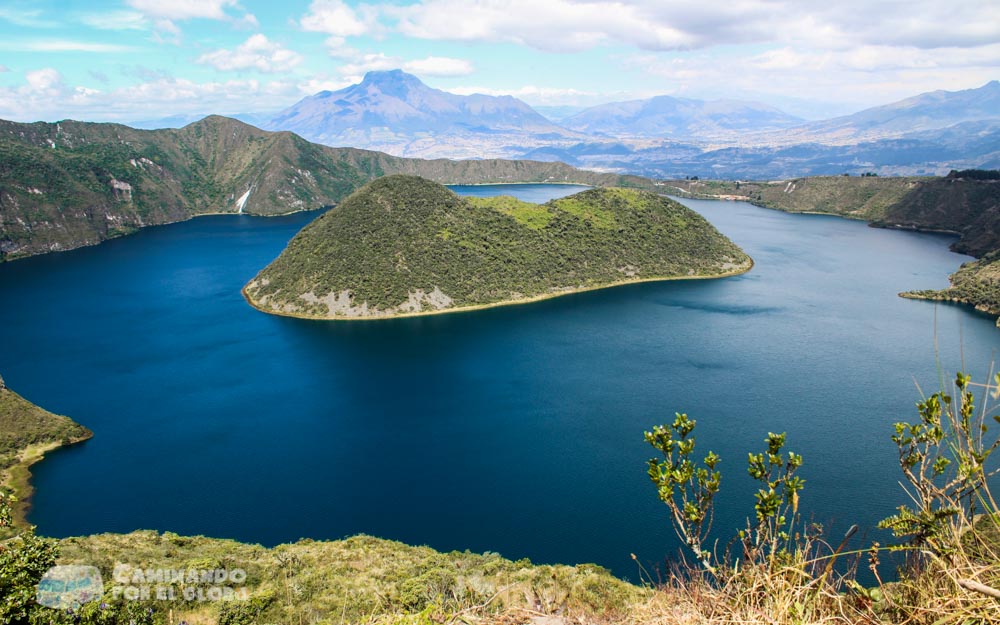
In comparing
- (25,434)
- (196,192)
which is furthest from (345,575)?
(196,192)

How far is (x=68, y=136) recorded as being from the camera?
166 meters

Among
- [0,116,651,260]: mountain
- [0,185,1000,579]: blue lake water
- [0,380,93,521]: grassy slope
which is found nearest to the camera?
[0,185,1000,579]: blue lake water

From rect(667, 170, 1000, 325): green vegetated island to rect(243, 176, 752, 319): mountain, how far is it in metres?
32.2

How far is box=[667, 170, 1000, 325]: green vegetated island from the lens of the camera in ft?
266

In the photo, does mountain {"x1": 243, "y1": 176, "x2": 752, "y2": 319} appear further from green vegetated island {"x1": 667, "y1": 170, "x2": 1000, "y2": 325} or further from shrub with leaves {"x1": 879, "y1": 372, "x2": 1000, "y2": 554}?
shrub with leaves {"x1": 879, "y1": 372, "x2": 1000, "y2": 554}

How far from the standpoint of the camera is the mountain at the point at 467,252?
77.8 metres

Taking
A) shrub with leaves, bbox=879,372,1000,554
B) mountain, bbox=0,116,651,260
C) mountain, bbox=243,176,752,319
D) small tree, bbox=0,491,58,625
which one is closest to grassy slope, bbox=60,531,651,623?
small tree, bbox=0,491,58,625

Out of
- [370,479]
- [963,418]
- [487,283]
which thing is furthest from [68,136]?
[963,418]

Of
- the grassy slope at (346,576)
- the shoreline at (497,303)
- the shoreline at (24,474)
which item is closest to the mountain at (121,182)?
A: the shoreline at (497,303)

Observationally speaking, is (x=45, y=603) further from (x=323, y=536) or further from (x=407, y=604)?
(x=323, y=536)

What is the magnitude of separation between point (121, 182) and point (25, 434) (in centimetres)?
13464

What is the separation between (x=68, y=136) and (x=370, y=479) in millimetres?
184246

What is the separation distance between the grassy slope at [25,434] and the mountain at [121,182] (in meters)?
91.4

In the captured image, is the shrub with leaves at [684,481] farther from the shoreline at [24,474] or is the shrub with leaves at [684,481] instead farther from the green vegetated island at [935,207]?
the green vegetated island at [935,207]
